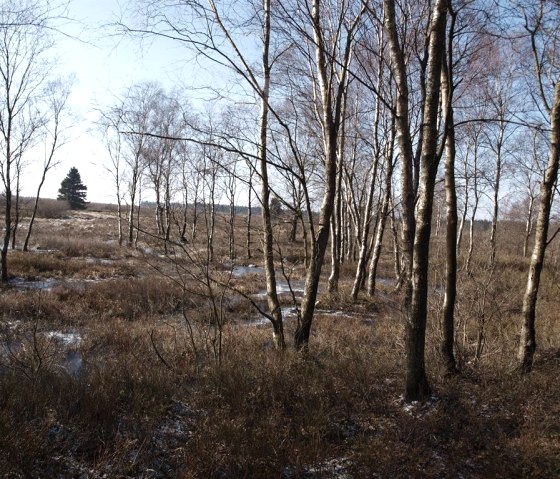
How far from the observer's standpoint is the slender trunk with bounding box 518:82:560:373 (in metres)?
4.63

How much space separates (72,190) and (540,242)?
57.9m

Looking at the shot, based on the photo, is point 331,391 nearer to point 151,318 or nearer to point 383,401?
point 383,401

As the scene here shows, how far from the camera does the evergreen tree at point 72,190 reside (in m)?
52.3

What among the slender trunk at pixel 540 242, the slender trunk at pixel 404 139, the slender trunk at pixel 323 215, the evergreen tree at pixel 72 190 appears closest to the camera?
the slender trunk at pixel 404 139

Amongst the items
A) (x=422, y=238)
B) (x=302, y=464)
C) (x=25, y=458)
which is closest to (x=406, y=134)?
(x=422, y=238)

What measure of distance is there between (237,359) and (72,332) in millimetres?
5120

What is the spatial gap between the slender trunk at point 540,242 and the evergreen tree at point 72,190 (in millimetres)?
56890

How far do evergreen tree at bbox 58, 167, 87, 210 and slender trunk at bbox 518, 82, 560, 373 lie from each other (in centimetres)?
5689

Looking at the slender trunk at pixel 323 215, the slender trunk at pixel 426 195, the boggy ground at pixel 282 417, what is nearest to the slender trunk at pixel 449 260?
the boggy ground at pixel 282 417

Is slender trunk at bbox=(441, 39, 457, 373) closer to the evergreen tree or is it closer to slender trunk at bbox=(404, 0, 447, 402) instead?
slender trunk at bbox=(404, 0, 447, 402)

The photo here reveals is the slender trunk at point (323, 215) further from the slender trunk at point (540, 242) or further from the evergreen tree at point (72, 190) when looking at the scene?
the evergreen tree at point (72, 190)

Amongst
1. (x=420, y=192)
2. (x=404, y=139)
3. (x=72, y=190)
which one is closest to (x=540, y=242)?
(x=420, y=192)

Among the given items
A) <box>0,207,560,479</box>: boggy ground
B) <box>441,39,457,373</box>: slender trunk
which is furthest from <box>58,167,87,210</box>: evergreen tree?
<box>441,39,457,373</box>: slender trunk

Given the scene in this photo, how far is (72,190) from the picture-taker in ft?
172
